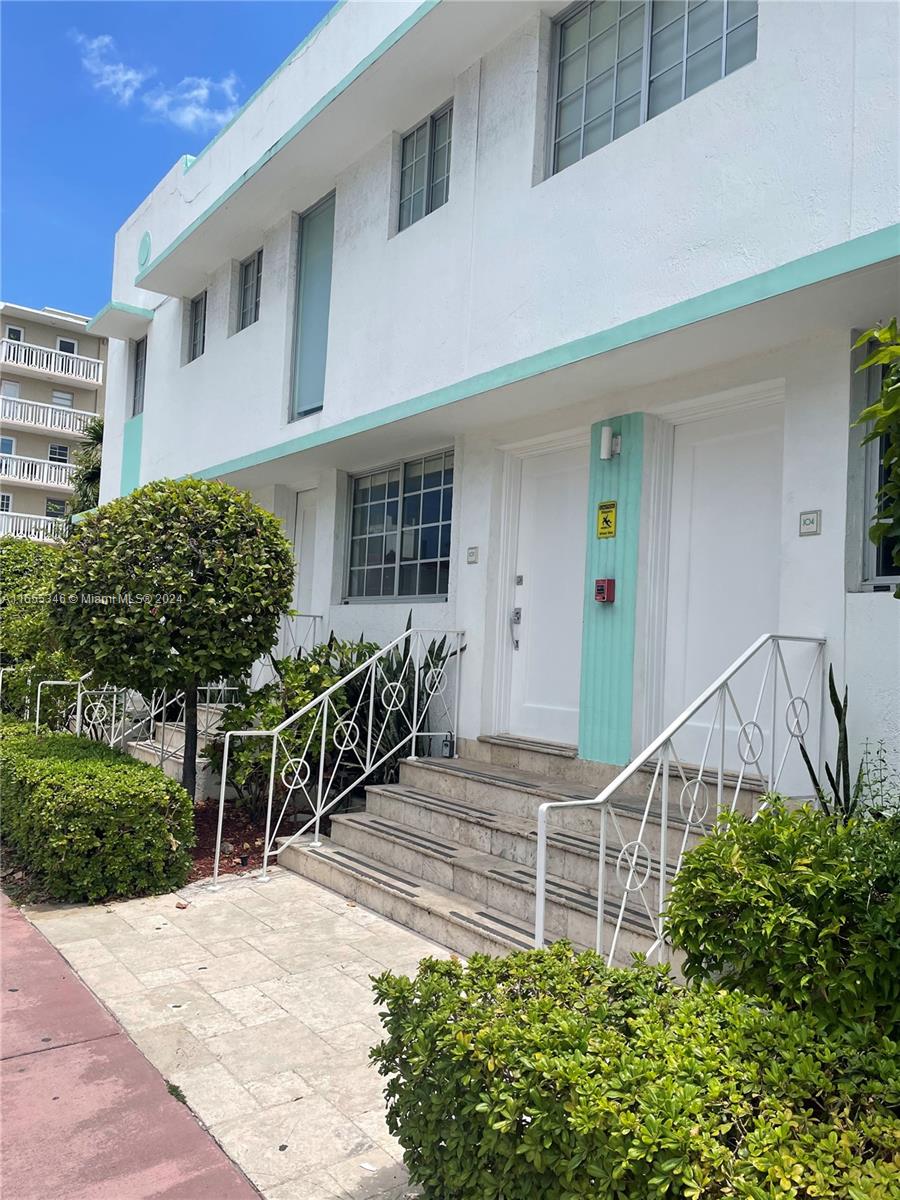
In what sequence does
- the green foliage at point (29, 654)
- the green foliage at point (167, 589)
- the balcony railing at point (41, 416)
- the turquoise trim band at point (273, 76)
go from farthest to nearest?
the balcony railing at point (41, 416) → the green foliage at point (29, 654) → the turquoise trim band at point (273, 76) → the green foliage at point (167, 589)

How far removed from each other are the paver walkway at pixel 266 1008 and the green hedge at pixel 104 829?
18 centimetres

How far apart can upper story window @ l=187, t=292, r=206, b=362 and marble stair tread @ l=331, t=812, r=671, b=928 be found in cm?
844

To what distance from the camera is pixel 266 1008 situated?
4375 mm

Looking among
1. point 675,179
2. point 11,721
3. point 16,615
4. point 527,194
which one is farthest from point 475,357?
point 16,615

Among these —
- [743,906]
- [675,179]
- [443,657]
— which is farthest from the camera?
[443,657]

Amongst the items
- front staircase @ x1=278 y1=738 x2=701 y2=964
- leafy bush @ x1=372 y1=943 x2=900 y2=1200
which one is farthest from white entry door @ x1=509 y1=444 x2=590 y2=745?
leafy bush @ x1=372 y1=943 x2=900 y2=1200

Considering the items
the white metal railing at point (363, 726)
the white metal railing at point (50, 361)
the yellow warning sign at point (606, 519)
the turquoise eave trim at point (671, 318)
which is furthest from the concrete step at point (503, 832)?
the white metal railing at point (50, 361)

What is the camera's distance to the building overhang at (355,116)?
6965mm

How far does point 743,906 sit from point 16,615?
1248cm

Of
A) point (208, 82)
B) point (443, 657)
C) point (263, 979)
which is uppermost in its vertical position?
point (208, 82)

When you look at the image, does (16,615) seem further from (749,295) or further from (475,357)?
(749,295)

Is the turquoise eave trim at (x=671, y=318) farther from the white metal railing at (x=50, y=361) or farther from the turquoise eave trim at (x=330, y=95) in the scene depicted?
the white metal railing at (x=50, y=361)

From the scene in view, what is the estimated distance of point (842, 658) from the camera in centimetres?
491

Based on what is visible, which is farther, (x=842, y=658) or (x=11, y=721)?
(x=11, y=721)
